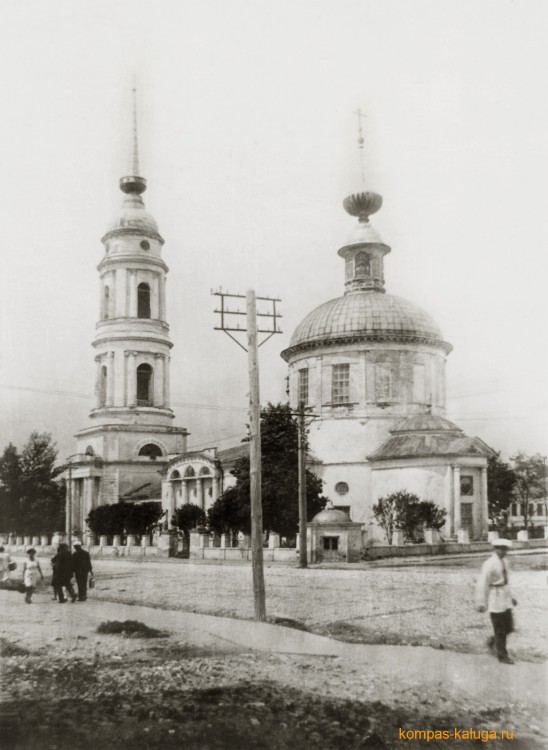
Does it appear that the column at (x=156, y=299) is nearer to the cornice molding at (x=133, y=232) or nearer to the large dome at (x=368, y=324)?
the cornice molding at (x=133, y=232)

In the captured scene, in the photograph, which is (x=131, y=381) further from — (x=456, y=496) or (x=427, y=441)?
(x=456, y=496)

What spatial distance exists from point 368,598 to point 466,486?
2331 cm

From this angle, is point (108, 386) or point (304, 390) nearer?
point (304, 390)

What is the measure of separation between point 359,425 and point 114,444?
Result: 1745 centimetres

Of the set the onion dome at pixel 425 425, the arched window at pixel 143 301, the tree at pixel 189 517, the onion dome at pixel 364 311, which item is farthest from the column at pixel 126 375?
the onion dome at pixel 425 425

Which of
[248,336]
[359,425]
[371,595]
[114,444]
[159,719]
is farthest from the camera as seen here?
[114,444]

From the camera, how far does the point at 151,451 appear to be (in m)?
54.9

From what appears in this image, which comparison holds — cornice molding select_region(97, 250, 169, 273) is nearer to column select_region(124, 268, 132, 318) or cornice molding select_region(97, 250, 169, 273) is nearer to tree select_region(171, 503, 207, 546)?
column select_region(124, 268, 132, 318)

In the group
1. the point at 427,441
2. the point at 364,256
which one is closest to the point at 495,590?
the point at 427,441

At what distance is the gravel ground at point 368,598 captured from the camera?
12.3 m

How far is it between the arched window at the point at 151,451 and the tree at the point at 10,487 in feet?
28.8

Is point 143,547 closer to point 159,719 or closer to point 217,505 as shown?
point 217,505

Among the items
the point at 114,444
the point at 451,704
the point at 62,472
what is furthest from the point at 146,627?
the point at 62,472

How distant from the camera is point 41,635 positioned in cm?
1284
